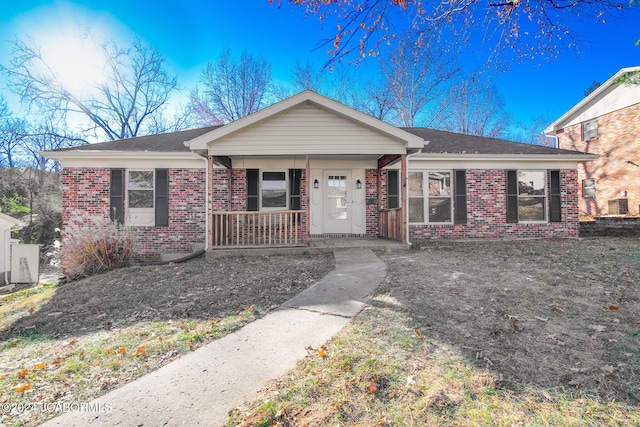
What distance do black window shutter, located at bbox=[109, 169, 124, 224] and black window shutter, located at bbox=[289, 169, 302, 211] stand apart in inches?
192

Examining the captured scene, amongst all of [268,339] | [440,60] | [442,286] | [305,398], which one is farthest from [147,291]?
[440,60]

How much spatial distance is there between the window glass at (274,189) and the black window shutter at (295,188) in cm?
19

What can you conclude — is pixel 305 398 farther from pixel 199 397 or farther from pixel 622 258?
pixel 622 258

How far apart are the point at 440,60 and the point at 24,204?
26738 millimetres

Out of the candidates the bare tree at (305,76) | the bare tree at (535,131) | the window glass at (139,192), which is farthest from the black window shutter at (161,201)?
the bare tree at (535,131)

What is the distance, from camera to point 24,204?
65.2 feet

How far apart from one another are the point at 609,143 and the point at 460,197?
11.8 m

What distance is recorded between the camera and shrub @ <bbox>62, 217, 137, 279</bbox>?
23.9 ft

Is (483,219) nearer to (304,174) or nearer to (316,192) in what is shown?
(316,192)

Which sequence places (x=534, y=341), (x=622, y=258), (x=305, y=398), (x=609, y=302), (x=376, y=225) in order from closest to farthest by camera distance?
(x=305, y=398)
(x=534, y=341)
(x=609, y=302)
(x=622, y=258)
(x=376, y=225)

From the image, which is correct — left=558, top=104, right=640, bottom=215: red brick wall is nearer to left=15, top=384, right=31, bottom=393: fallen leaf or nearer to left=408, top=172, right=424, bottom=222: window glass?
left=408, top=172, right=424, bottom=222: window glass

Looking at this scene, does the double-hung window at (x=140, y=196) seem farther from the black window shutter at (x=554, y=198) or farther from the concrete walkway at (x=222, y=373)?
the black window shutter at (x=554, y=198)

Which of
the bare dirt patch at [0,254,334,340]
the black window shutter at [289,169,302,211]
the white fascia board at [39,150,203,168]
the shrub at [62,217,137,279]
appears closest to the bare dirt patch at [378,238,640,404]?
the bare dirt patch at [0,254,334,340]

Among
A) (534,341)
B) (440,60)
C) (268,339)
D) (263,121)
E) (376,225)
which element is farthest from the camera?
(440,60)
